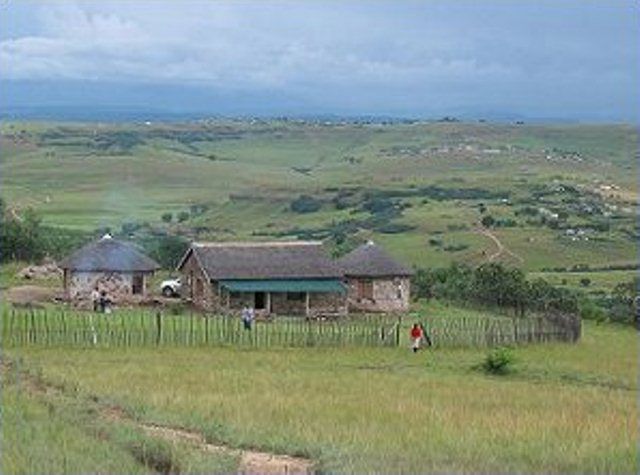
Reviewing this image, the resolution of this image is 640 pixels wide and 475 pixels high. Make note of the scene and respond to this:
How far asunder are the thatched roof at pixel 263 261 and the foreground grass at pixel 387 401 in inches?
376

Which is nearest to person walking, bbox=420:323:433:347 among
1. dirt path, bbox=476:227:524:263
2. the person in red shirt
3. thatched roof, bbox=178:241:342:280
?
the person in red shirt

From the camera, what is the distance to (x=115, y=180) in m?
146

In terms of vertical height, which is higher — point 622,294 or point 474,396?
point 474,396

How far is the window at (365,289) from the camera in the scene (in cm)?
4519

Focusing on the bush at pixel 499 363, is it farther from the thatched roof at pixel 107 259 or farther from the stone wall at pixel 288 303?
the thatched roof at pixel 107 259

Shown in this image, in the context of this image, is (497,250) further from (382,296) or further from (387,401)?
(387,401)

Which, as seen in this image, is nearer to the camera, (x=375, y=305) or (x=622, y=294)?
(x=375, y=305)

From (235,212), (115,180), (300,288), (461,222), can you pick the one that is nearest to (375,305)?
(300,288)

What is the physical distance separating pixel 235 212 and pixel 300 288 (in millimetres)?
74391

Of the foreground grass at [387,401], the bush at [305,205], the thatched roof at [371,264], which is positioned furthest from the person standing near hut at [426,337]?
the bush at [305,205]

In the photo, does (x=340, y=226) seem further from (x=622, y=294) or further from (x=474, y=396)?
(x=474, y=396)

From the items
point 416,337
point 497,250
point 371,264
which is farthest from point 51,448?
point 497,250

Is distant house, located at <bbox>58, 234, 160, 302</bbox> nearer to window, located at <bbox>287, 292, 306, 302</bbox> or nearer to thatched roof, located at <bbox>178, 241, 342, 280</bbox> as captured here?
thatched roof, located at <bbox>178, 241, 342, 280</bbox>

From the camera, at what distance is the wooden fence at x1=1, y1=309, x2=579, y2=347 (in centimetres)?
3186
